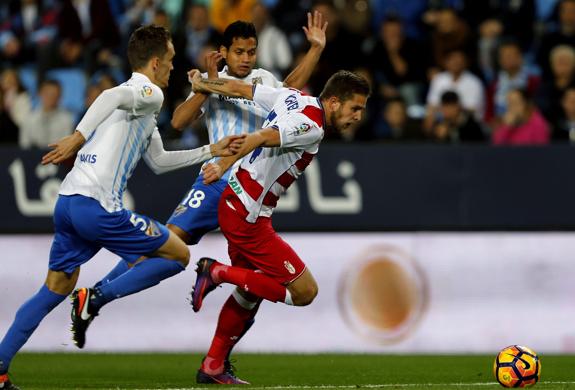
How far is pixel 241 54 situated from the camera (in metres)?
8.86

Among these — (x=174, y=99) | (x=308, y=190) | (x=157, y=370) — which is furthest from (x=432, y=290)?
(x=174, y=99)

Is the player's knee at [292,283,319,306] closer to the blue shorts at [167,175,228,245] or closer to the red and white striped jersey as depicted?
the red and white striped jersey

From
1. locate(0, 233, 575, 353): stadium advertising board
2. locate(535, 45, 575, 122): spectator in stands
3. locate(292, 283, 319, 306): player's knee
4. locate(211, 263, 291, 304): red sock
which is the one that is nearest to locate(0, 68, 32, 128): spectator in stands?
locate(0, 233, 575, 353): stadium advertising board

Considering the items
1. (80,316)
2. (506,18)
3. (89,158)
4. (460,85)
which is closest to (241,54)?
(89,158)

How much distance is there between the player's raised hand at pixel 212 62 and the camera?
859cm

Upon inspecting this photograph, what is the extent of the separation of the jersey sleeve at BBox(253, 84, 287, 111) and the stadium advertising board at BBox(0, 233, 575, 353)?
3.46 metres

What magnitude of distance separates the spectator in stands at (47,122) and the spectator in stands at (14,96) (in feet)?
3.87

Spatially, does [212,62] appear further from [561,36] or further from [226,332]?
[561,36]

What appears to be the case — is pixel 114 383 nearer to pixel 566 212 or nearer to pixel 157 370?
pixel 157 370

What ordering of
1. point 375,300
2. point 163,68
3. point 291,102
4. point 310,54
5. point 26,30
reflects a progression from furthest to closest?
1. point 26,30
2. point 375,300
3. point 310,54
4. point 163,68
5. point 291,102

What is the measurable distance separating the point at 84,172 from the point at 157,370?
7.72 ft

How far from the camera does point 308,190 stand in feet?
38.5

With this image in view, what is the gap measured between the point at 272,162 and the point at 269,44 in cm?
639

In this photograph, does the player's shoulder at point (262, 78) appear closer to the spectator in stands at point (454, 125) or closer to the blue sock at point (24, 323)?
the blue sock at point (24, 323)
